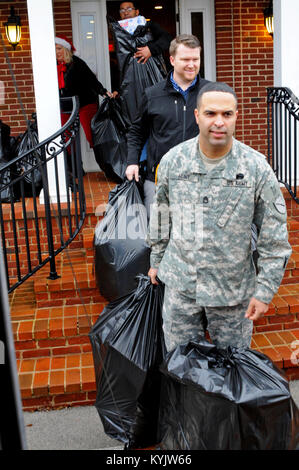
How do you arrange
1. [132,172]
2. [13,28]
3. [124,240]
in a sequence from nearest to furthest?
[132,172] < [124,240] < [13,28]

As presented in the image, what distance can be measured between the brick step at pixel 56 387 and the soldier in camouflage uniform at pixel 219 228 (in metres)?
1.14

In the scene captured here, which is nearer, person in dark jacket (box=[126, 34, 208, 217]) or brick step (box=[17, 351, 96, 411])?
person in dark jacket (box=[126, 34, 208, 217])

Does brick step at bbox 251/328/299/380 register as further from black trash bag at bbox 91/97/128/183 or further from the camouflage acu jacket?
black trash bag at bbox 91/97/128/183

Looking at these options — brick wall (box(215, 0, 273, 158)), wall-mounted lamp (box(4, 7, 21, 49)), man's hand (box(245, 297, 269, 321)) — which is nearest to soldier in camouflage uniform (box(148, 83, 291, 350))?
man's hand (box(245, 297, 269, 321))

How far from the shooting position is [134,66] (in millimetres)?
5324

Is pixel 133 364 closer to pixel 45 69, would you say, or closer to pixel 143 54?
pixel 45 69

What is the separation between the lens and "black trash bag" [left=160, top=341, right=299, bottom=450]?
80.3 inches

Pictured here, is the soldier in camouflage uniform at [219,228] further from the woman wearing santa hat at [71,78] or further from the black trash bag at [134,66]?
the woman wearing santa hat at [71,78]

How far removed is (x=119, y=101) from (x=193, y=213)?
11.8 ft

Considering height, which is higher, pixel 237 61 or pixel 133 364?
pixel 237 61

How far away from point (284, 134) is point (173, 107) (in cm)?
225

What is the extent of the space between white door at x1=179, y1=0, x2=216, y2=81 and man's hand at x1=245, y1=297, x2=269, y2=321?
5369 mm

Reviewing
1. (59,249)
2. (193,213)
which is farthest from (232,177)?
(59,249)

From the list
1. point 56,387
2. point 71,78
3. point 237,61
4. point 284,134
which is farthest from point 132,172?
point 237,61
